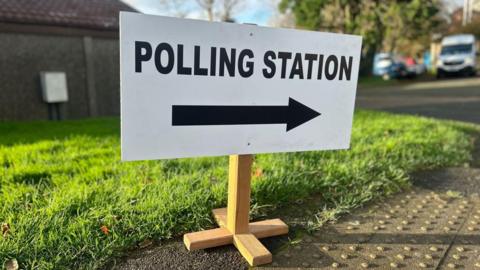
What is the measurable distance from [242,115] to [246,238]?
0.76 m

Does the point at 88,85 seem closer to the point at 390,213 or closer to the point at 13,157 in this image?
the point at 13,157

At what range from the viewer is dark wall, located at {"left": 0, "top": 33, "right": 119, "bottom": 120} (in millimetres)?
7418

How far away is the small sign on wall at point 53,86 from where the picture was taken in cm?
766

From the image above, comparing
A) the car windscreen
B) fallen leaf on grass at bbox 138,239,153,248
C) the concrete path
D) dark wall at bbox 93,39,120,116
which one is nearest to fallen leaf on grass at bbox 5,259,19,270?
fallen leaf on grass at bbox 138,239,153,248

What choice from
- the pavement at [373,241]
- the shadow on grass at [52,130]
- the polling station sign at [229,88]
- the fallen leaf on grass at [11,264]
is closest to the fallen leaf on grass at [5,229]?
the fallen leaf on grass at [11,264]

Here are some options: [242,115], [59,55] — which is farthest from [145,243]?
[59,55]

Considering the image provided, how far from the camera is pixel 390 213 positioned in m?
2.94

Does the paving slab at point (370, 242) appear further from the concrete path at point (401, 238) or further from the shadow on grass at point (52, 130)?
the shadow on grass at point (52, 130)

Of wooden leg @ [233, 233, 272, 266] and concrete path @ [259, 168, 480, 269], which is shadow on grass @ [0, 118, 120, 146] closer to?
wooden leg @ [233, 233, 272, 266]

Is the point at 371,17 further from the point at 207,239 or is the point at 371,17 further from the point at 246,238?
the point at 207,239

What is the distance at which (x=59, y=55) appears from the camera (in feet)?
26.2

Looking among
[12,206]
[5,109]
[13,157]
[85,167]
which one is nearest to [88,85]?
[5,109]

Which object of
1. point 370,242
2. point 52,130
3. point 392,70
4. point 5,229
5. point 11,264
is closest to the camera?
point 11,264

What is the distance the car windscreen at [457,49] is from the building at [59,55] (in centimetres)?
2359
